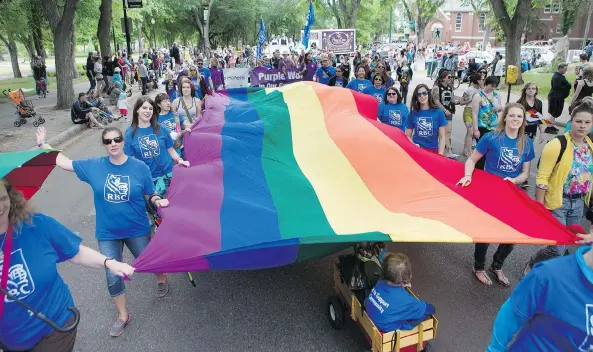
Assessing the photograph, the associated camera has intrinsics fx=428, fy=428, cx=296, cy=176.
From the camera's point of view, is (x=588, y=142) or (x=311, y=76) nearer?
(x=588, y=142)

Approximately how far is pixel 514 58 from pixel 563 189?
15.6 meters

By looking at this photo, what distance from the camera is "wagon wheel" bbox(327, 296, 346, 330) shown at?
3.55 meters

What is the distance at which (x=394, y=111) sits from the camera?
249 inches

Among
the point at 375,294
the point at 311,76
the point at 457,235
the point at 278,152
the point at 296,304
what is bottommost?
the point at 296,304

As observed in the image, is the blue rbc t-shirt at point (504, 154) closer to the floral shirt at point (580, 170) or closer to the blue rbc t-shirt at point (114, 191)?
the floral shirt at point (580, 170)

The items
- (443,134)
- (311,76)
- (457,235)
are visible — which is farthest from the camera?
(311,76)

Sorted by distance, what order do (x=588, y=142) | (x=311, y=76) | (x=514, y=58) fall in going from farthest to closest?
(x=514, y=58), (x=311, y=76), (x=588, y=142)

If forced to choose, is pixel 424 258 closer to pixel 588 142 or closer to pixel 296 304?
pixel 296 304

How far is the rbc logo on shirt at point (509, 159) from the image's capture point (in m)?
4.01

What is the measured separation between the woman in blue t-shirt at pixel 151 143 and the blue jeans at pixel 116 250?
90 cm

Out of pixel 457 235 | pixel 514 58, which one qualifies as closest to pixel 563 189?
pixel 457 235

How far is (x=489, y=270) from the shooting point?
179 inches

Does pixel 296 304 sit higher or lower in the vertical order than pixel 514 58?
lower

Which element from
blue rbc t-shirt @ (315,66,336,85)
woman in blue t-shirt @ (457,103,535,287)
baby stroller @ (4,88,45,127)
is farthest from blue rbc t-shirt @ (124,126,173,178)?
baby stroller @ (4,88,45,127)
